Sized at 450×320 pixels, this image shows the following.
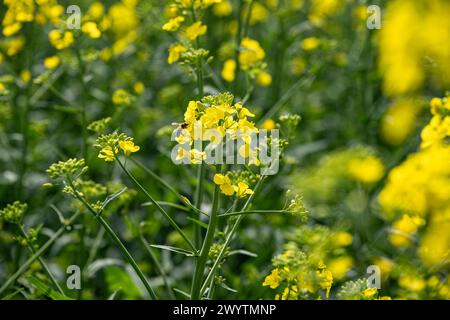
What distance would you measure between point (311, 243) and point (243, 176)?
83 centimetres

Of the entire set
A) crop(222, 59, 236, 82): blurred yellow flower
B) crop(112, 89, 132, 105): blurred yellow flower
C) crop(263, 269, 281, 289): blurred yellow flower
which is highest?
crop(222, 59, 236, 82): blurred yellow flower

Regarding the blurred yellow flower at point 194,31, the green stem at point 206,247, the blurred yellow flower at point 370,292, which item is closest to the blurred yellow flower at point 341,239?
the blurred yellow flower at point 370,292

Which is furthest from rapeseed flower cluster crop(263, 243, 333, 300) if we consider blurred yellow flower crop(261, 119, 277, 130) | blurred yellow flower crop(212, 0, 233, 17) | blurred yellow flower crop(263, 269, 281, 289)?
blurred yellow flower crop(212, 0, 233, 17)

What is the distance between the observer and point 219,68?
5.21 meters

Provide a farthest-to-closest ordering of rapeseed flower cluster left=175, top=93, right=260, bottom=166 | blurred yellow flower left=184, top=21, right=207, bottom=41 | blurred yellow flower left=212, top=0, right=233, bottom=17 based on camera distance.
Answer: blurred yellow flower left=212, top=0, right=233, bottom=17, blurred yellow flower left=184, top=21, right=207, bottom=41, rapeseed flower cluster left=175, top=93, right=260, bottom=166

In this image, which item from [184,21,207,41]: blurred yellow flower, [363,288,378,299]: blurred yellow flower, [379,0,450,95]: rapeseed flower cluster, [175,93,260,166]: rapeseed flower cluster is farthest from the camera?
[379,0,450,95]: rapeseed flower cluster

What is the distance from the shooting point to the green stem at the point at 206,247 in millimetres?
2355

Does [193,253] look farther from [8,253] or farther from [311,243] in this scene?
[8,253]

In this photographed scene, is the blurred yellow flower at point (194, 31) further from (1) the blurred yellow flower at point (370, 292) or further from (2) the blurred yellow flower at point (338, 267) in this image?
(2) the blurred yellow flower at point (338, 267)

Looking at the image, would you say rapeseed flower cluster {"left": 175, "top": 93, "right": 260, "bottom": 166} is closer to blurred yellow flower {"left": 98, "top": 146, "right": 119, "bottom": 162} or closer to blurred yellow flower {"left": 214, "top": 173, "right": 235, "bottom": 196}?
blurred yellow flower {"left": 214, "top": 173, "right": 235, "bottom": 196}

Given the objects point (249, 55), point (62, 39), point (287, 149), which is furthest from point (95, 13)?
point (287, 149)

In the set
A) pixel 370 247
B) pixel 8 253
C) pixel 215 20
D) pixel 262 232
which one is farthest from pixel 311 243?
pixel 215 20

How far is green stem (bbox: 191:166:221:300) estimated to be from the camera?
236 cm

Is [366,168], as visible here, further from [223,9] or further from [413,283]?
[223,9]
